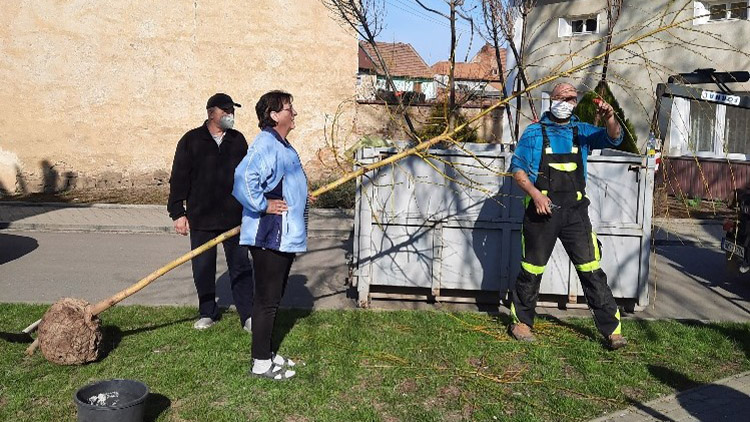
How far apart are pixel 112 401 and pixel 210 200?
2.21 meters

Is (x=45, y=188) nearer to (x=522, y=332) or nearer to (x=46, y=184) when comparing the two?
(x=46, y=184)

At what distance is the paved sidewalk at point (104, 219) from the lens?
1252 cm

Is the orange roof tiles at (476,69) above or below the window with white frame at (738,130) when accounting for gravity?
above

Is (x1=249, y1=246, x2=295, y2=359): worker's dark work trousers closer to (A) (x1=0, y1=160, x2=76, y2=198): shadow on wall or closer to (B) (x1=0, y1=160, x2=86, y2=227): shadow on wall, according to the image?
(B) (x1=0, y1=160, x2=86, y2=227): shadow on wall

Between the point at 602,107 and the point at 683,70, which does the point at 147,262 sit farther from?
the point at 683,70

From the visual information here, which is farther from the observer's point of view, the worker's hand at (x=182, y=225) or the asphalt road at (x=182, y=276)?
the asphalt road at (x=182, y=276)

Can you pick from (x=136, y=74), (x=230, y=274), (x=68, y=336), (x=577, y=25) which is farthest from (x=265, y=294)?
(x=577, y=25)

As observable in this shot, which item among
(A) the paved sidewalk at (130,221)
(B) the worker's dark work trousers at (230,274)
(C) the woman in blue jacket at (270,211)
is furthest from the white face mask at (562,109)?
(A) the paved sidewalk at (130,221)

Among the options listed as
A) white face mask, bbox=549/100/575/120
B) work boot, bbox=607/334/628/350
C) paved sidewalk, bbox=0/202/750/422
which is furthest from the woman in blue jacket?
work boot, bbox=607/334/628/350

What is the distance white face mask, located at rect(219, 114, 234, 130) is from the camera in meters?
6.18

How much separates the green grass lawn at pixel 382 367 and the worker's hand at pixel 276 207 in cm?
109

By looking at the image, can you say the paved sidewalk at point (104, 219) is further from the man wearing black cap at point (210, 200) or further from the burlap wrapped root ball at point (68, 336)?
the burlap wrapped root ball at point (68, 336)

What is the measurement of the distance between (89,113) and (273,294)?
13.3 meters

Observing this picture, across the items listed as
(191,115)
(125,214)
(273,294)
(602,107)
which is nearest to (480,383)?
(273,294)
